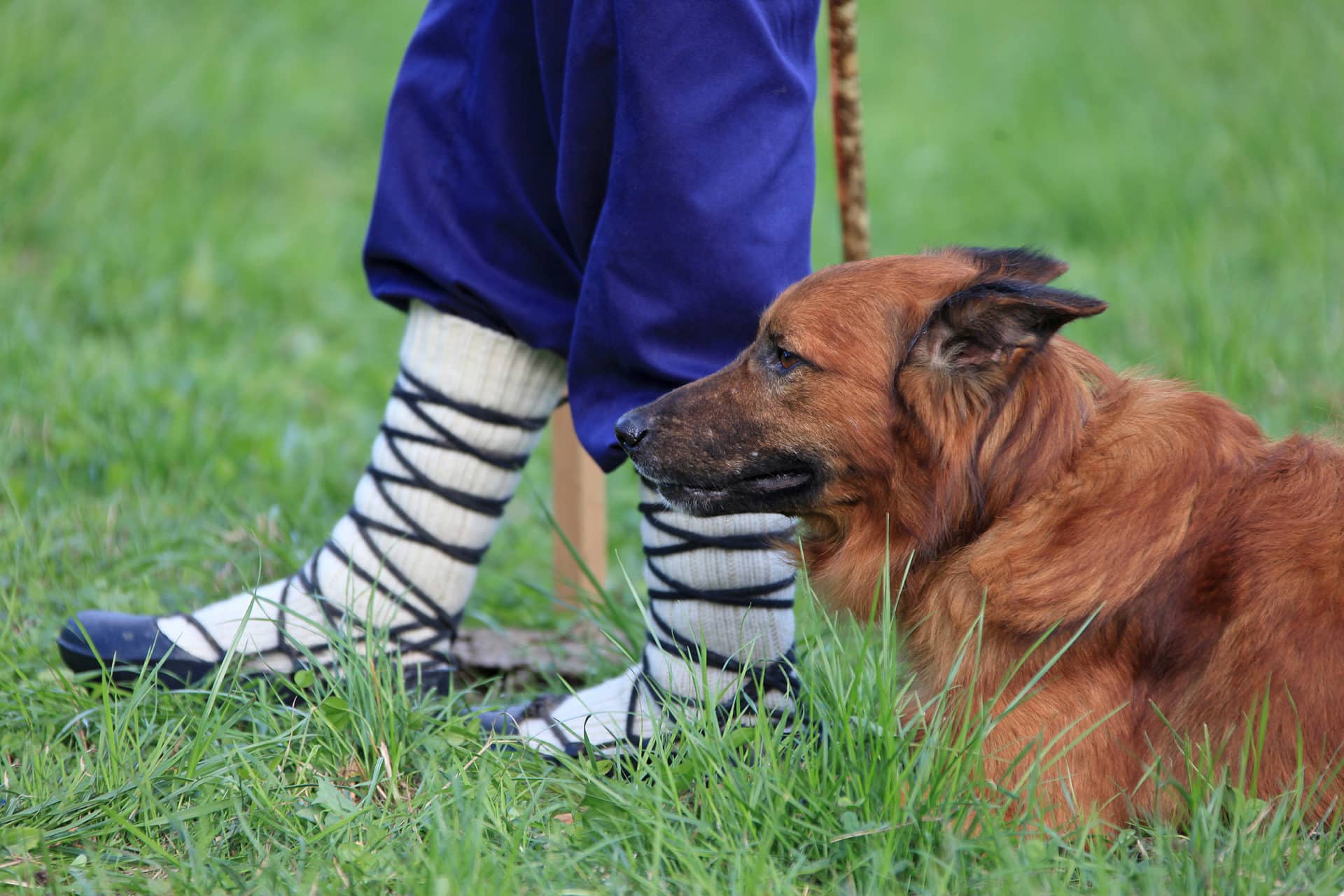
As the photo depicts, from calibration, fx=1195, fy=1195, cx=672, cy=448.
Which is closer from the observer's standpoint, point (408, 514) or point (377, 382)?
point (408, 514)

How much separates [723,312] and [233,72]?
5.30 meters

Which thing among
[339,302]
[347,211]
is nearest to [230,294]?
[339,302]

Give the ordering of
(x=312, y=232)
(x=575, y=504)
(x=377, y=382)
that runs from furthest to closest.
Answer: (x=312, y=232)
(x=377, y=382)
(x=575, y=504)

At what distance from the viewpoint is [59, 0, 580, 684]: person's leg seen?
8.00 feet

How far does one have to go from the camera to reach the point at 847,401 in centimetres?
209

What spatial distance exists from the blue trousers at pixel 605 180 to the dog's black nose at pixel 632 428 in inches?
3.9

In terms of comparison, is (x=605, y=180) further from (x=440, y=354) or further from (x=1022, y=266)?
(x=1022, y=266)

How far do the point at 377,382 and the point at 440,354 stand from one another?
235cm

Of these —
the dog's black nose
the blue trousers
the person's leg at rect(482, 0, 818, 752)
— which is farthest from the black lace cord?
the dog's black nose

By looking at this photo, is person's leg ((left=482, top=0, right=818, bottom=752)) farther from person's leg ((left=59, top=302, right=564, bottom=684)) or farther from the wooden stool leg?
the wooden stool leg

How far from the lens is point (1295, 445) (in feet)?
6.59

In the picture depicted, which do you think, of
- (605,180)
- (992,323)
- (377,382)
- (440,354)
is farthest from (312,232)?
(992,323)

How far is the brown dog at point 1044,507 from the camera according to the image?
72.8 inches

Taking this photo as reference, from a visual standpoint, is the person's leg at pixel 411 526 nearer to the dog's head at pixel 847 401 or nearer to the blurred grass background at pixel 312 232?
the blurred grass background at pixel 312 232
